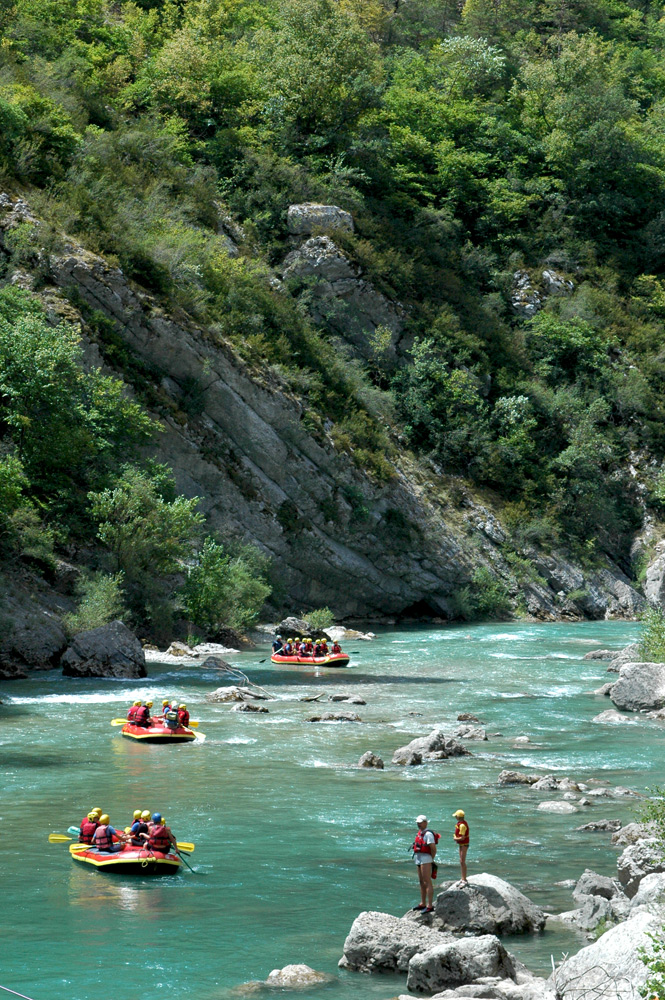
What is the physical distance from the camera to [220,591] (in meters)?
34.8

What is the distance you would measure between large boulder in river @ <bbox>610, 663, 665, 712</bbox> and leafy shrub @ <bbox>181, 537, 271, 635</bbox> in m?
13.6

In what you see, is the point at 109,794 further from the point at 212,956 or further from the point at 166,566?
the point at 166,566

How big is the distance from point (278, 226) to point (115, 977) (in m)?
44.9

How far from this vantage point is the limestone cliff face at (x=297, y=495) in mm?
39938

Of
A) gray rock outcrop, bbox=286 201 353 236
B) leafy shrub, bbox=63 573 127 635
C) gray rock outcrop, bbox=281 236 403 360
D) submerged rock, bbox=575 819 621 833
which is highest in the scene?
gray rock outcrop, bbox=286 201 353 236

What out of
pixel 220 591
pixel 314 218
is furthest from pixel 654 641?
pixel 314 218

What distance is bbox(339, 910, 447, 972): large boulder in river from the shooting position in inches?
432

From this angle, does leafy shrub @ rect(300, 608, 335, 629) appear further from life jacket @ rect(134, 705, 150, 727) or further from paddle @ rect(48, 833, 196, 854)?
paddle @ rect(48, 833, 196, 854)

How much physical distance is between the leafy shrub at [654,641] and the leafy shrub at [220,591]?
44.3 feet

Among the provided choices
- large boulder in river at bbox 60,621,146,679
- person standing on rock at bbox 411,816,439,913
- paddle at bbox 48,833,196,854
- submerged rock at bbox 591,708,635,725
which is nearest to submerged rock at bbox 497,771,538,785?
submerged rock at bbox 591,708,635,725

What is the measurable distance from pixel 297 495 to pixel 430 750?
75.6 feet

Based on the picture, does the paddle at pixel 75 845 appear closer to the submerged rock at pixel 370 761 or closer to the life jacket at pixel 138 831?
the life jacket at pixel 138 831

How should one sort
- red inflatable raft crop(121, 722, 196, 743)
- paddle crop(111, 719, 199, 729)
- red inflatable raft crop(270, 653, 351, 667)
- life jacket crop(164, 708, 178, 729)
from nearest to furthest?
1. red inflatable raft crop(121, 722, 196, 743)
2. life jacket crop(164, 708, 178, 729)
3. paddle crop(111, 719, 199, 729)
4. red inflatable raft crop(270, 653, 351, 667)

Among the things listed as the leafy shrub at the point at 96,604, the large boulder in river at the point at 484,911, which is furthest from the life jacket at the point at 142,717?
the large boulder in river at the point at 484,911
